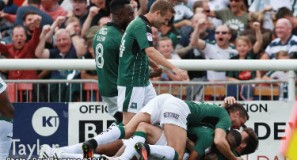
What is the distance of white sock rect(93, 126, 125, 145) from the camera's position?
12.7 meters

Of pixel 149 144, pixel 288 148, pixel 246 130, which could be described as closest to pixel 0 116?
pixel 149 144

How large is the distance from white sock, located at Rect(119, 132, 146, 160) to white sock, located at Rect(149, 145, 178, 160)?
0.20 meters

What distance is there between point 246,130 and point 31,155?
3.10 metres

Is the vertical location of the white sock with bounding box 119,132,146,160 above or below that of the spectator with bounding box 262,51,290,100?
below

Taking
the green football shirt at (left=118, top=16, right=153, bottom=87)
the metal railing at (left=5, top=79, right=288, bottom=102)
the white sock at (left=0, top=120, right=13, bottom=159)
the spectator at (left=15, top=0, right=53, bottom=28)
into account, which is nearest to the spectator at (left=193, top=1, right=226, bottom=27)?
the spectator at (left=15, top=0, right=53, bottom=28)

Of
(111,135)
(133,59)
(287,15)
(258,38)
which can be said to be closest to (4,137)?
(111,135)

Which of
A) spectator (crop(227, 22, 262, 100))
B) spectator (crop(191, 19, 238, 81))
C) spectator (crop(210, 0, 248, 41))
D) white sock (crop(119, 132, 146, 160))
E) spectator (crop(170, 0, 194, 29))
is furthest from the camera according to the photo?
spectator (crop(170, 0, 194, 29))

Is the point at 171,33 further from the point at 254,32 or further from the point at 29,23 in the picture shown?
the point at 29,23

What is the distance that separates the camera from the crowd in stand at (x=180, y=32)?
16.8 m

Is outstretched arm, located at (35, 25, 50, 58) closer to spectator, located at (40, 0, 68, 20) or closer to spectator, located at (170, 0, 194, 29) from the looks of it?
spectator, located at (40, 0, 68, 20)

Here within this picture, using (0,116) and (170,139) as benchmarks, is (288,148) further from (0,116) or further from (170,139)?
(170,139)

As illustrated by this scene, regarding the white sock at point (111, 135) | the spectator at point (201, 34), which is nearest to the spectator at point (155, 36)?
the spectator at point (201, 34)

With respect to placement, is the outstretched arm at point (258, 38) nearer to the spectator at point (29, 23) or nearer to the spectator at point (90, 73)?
the spectator at point (90, 73)

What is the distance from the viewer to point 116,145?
45.6 ft
